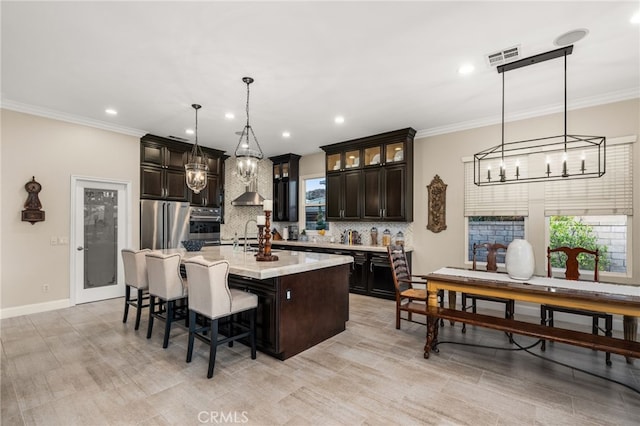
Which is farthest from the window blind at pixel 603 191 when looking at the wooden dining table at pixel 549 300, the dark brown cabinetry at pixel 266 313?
the dark brown cabinetry at pixel 266 313

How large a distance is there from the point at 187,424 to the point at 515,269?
3.15 m

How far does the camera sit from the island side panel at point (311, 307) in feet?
9.95

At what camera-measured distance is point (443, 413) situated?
221cm

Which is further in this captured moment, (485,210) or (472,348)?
(485,210)

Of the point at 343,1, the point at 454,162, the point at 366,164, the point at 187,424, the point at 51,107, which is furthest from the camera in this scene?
the point at 366,164

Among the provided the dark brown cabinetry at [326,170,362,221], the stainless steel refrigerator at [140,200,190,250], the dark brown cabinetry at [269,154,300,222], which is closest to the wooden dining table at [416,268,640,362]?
the dark brown cabinetry at [326,170,362,221]

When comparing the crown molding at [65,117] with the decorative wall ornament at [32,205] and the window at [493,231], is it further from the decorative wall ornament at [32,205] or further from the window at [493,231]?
the window at [493,231]

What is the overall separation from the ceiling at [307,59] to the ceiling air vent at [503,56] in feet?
0.23

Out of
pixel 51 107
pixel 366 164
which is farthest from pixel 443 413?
pixel 51 107

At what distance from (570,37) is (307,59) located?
7.69 feet

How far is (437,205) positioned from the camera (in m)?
5.30

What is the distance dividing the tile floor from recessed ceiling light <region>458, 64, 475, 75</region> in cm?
296

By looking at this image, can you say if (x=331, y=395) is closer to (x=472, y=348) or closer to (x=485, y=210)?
(x=472, y=348)

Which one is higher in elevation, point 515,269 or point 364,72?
point 364,72
